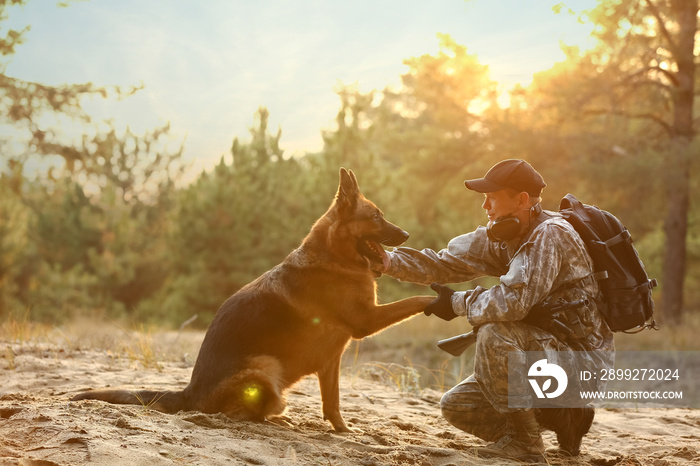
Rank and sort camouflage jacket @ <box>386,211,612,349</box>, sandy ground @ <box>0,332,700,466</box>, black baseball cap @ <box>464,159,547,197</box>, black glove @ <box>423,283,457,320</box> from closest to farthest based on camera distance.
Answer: sandy ground @ <box>0,332,700,466</box> → camouflage jacket @ <box>386,211,612,349</box> → black glove @ <box>423,283,457,320</box> → black baseball cap @ <box>464,159,547,197</box>

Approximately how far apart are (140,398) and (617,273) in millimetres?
3470

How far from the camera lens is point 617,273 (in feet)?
13.6

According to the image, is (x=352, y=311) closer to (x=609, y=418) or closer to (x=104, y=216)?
(x=609, y=418)

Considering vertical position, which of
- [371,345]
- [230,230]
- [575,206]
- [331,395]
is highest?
[230,230]

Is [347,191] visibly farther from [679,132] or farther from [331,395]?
[679,132]

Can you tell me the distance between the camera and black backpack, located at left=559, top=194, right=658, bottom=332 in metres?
4.13

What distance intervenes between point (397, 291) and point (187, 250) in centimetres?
765

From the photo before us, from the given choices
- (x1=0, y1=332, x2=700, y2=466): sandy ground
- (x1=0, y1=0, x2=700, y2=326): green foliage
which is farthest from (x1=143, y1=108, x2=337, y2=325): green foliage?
(x1=0, y1=332, x2=700, y2=466): sandy ground

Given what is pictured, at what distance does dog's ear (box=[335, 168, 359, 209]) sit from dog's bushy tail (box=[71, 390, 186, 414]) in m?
1.93

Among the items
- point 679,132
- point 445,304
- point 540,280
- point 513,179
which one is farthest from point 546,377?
point 679,132

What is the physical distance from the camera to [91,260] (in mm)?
23328

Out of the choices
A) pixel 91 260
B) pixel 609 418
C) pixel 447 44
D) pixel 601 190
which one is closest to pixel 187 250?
pixel 91 260

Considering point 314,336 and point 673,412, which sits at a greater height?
point 314,336

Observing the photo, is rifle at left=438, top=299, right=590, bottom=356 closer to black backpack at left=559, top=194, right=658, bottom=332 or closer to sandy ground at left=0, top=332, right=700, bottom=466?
black backpack at left=559, top=194, right=658, bottom=332
